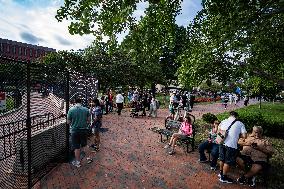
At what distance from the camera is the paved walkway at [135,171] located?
7945mm

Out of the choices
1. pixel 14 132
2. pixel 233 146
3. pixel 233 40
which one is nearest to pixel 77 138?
pixel 14 132

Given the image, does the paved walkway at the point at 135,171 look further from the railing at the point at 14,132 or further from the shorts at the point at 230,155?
the railing at the point at 14,132

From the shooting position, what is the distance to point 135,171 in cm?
898

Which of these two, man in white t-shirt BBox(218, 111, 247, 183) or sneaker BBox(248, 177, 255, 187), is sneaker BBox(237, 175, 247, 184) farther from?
man in white t-shirt BBox(218, 111, 247, 183)

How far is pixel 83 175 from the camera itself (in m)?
8.41

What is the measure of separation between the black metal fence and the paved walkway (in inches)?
19.9

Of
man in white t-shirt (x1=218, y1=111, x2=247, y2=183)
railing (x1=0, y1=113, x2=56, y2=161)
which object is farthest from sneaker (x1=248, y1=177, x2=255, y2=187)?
railing (x1=0, y1=113, x2=56, y2=161)

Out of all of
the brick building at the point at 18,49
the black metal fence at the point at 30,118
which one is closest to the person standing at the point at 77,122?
the black metal fence at the point at 30,118

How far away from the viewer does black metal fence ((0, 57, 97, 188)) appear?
617cm

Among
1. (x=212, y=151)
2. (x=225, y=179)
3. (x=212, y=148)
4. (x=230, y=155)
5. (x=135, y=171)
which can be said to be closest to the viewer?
(x=230, y=155)

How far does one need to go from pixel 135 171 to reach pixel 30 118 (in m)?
3.50

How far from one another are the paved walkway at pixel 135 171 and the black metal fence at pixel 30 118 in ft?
1.66

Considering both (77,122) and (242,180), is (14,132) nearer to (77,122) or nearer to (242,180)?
(77,122)

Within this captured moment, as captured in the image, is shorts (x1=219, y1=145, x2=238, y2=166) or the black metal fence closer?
the black metal fence
